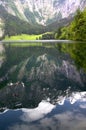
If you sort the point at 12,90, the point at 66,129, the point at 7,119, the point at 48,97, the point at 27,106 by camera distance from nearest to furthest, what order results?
the point at 66,129 → the point at 7,119 → the point at 27,106 → the point at 48,97 → the point at 12,90

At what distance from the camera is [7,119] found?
18188mm

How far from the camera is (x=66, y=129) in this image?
15.9 meters

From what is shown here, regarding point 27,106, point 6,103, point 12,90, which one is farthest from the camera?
point 12,90

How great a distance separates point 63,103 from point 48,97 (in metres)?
2.90

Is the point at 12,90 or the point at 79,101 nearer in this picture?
the point at 79,101

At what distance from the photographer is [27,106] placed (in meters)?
21.6

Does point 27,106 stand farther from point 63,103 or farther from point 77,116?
point 77,116

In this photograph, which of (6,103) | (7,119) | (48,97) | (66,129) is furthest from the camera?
(48,97)

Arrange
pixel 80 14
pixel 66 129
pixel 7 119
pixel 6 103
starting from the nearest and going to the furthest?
pixel 66 129, pixel 7 119, pixel 6 103, pixel 80 14

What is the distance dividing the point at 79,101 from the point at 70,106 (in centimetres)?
224

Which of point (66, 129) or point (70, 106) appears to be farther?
point (70, 106)

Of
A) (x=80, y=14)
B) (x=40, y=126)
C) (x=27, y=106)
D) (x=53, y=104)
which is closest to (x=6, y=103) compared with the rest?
(x=27, y=106)

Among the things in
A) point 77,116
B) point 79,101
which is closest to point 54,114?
point 77,116

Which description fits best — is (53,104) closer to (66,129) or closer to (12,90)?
(66,129)
